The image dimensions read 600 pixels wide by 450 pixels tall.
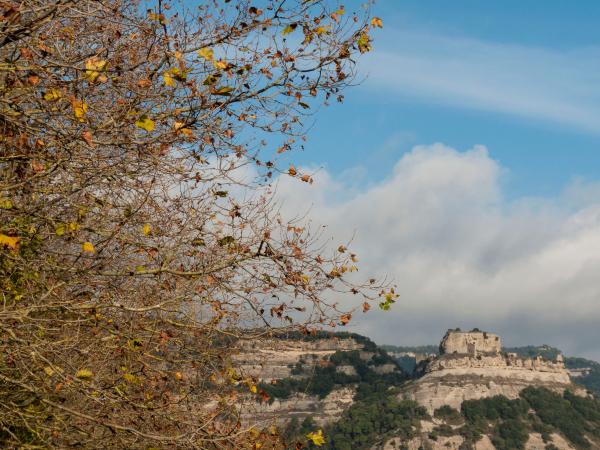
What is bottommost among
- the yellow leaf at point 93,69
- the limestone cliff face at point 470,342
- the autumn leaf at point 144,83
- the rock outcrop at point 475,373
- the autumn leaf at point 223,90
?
the yellow leaf at point 93,69

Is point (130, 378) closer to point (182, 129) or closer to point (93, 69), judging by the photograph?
point (182, 129)

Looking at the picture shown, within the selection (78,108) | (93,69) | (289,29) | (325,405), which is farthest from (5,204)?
(325,405)

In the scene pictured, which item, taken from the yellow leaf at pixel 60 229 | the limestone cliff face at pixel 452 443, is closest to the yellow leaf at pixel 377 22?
the yellow leaf at pixel 60 229

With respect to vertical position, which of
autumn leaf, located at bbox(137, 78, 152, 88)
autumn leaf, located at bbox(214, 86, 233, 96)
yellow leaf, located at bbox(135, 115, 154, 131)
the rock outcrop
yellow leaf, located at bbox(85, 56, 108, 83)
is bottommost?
yellow leaf, located at bbox(135, 115, 154, 131)

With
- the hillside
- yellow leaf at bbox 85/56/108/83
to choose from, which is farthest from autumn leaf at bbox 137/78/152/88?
the hillside

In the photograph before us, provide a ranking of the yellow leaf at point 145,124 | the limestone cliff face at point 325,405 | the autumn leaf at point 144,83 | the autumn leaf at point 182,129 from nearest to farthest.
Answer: the yellow leaf at point 145,124 < the autumn leaf at point 144,83 < the autumn leaf at point 182,129 < the limestone cliff face at point 325,405

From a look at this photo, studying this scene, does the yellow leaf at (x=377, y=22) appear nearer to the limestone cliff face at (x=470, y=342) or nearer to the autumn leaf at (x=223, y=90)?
the autumn leaf at (x=223, y=90)

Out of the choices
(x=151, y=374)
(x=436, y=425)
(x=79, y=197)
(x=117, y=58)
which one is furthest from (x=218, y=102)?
(x=436, y=425)

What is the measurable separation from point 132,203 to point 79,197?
707 millimetres

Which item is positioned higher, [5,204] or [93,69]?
[93,69]

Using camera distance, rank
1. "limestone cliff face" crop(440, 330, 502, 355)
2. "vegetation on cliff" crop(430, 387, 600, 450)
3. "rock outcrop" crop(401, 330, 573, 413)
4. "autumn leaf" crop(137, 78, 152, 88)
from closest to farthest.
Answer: "autumn leaf" crop(137, 78, 152, 88) < "vegetation on cliff" crop(430, 387, 600, 450) < "rock outcrop" crop(401, 330, 573, 413) < "limestone cliff face" crop(440, 330, 502, 355)

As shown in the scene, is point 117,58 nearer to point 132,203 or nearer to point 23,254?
point 132,203

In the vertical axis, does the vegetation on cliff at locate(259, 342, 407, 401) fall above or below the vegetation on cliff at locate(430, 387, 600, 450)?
above

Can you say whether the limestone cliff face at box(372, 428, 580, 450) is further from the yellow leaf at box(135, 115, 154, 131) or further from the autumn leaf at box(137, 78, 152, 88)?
the yellow leaf at box(135, 115, 154, 131)
